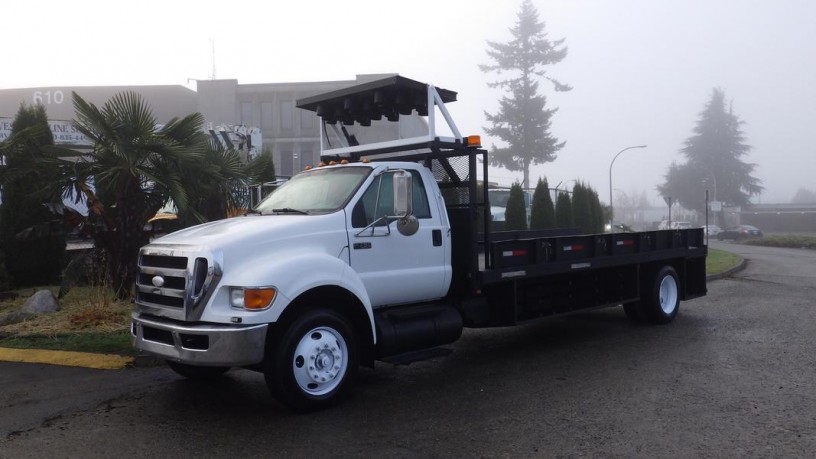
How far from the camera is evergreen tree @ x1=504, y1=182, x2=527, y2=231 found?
22.4m

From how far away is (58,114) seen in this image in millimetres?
48062

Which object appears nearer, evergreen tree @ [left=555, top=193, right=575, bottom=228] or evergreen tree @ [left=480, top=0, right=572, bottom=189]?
evergreen tree @ [left=555, top=193, right=575, bottom=228]

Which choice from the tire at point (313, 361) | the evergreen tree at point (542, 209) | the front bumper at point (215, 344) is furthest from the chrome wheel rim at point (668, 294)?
the evergreen tree at point (542, 209)

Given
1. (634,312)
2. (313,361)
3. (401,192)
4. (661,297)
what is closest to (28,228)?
(313,361)

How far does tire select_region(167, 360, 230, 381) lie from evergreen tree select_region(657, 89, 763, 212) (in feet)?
255

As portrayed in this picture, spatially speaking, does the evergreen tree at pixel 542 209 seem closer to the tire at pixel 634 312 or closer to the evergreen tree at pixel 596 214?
the evergreen tree at pixel 596 214

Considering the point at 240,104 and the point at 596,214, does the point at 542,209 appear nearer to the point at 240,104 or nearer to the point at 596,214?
the point at 596,214

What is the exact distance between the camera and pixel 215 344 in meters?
5.16

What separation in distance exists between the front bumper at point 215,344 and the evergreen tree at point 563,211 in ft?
70.4

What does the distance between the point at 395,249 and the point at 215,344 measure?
204cm

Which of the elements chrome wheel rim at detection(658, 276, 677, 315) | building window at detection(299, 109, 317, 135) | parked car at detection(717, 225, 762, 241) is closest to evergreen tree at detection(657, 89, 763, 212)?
parked car at detection(717, 225, 762, 241)

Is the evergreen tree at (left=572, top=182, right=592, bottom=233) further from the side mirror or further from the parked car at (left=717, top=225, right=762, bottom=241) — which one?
the parked car at (left=717, top=225, right=762, bottom=241)

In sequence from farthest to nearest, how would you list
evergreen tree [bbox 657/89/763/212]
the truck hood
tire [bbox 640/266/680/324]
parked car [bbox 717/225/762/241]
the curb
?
evergreen tree [bbox 657/89/763/212] < parked car [bbox 717/225/762/241] < the curb < tire [bbox 640/266/680/324] < the truck hood

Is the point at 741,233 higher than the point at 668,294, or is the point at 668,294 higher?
the point at 668,294
